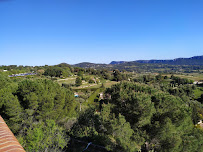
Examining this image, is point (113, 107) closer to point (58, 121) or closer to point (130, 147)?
point (130, 147)

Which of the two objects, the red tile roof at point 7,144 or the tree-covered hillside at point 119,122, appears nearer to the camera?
the red tile roof at point 7,144

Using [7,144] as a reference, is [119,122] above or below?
below

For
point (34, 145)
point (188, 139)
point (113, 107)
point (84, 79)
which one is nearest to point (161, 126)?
point (188, 139)

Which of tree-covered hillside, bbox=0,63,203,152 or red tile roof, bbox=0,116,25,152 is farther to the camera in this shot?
tree-covered hillside, bbox=0,63,203,152

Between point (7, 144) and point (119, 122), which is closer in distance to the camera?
point (7, 144)

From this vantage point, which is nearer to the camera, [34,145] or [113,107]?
[34,145]

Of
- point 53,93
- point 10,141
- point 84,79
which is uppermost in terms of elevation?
point 10,141

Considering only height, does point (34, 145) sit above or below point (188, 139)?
above

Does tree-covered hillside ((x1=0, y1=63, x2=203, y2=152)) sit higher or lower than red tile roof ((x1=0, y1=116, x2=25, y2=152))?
lower

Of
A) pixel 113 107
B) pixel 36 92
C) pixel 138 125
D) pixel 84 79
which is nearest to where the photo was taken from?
pixel 138 125

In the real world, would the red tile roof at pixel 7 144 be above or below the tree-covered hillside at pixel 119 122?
above

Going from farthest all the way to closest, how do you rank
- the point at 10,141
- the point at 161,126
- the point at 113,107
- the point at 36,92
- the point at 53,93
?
1. the point at 53,93
2. the point at 36,92
3. the point at 113,107
4. the point at 161,126
5. the point at 10,141
